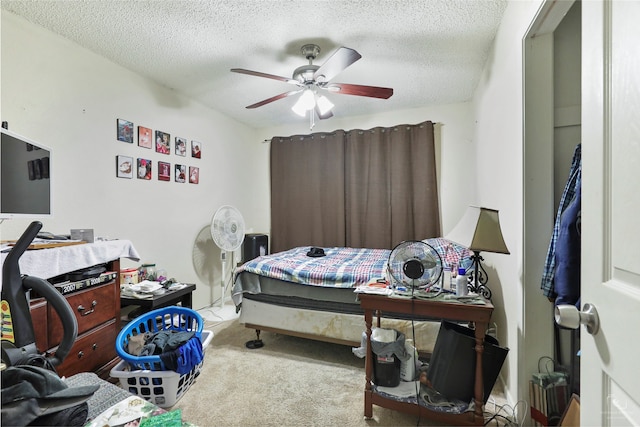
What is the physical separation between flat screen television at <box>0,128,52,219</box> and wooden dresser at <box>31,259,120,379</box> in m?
0.45

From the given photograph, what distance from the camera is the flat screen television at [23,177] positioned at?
48.7 inches

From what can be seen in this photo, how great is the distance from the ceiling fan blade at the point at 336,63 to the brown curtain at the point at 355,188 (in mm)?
1612

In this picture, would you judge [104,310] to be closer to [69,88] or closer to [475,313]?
[69,88]

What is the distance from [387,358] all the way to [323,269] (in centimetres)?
92

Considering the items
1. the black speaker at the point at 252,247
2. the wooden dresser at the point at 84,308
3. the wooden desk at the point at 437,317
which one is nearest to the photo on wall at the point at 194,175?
the black speaker at the point at 252,247

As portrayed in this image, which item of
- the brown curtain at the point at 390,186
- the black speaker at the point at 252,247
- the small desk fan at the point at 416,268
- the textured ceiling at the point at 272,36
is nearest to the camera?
the small desk fan at the point at 416,268

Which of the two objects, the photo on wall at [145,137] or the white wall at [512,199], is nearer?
the white wall at [512,199]

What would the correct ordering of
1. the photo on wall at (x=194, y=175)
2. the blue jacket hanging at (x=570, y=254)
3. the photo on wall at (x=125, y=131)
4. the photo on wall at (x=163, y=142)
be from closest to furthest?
1. the blue jacket hanging at (x=570, y=254)
2. the photo on wall at (x=125, y=131)
3. the photo on wall at (x=163, y=142)
4. the photo on wall at (x=194, y=175)

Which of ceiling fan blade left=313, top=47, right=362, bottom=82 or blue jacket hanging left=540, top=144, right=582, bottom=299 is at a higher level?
ceiling fan blade left=313, top=47, right=362, bottom=82

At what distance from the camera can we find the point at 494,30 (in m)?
1.98

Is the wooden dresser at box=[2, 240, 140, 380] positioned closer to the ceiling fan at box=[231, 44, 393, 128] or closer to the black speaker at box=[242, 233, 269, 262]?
the ceiling fan at box=[231, 44, 393, 128]

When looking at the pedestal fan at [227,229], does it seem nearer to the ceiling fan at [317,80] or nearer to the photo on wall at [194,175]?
the photo on wall at [194,175]

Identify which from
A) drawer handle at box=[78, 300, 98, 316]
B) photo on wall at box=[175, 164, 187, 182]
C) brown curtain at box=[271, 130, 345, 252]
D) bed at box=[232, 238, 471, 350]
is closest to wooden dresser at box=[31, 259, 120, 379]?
A: drawer handle at box=[78, 300, 98, 316]

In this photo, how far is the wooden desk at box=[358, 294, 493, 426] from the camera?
1.35 meters
